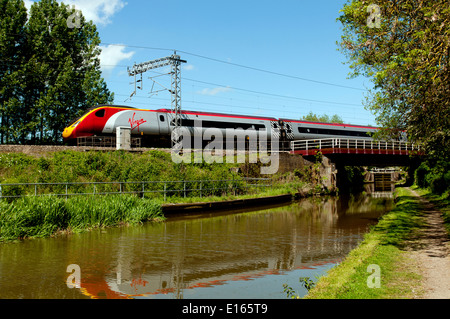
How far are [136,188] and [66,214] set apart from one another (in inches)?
289

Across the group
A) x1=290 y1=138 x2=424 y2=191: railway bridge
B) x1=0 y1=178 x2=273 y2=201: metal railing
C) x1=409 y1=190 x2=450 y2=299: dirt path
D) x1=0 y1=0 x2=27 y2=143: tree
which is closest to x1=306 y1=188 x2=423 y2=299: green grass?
x1=409 y1=190 x2=450 y2=299: dirt path

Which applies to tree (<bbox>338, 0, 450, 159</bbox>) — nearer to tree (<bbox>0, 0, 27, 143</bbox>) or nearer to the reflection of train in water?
the reflection of train in water

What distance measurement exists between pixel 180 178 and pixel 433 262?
17.2 meters

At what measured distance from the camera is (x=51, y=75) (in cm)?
4091

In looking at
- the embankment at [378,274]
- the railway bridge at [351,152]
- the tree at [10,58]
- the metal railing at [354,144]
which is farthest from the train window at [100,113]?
the embankment at [378,274]

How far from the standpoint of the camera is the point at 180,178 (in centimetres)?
2425

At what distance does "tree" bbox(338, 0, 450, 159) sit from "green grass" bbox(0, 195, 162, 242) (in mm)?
9992

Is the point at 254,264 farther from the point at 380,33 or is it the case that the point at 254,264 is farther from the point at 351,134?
the point at 351,134

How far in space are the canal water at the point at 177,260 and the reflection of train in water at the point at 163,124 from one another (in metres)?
14.1

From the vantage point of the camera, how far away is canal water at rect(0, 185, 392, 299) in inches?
303

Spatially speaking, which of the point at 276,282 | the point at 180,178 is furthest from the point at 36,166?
the point at 276,282

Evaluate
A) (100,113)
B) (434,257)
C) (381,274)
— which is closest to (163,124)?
(100,113)

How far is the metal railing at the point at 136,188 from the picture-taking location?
17.8 m
